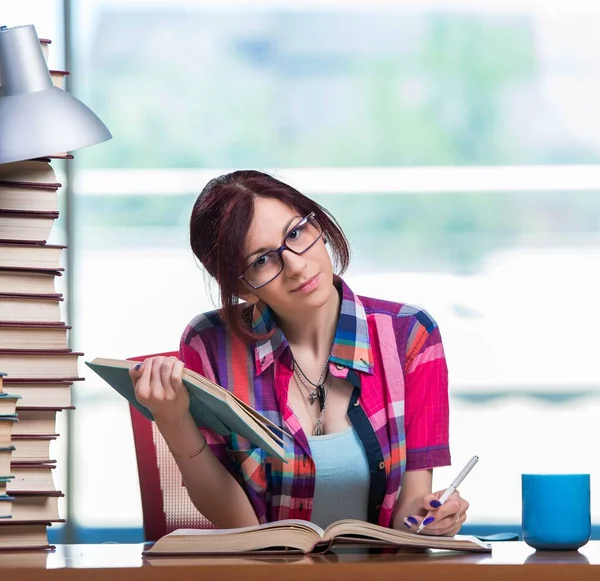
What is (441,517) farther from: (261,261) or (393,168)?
(393,168)

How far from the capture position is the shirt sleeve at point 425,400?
1726mm

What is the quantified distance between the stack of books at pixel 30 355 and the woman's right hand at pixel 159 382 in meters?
0.11

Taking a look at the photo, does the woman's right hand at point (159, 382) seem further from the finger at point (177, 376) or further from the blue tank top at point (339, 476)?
the blue tank top at point (339, 476)

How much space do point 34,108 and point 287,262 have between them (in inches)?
Answer: 19.2

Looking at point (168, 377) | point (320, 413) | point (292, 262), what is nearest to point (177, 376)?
point (168, 377)

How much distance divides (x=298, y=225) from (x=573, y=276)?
2596 millimetres

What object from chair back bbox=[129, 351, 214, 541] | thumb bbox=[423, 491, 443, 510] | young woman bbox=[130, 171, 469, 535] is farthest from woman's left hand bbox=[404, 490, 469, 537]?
chair back bbox=[129, 351, 214, 541]

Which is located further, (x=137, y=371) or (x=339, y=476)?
(x=339, y=476)

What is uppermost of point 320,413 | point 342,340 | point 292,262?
point 292,262

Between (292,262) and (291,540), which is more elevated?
(292,262)

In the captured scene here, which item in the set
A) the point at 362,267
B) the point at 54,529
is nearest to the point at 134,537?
the point at 54,529

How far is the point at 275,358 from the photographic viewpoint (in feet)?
5.88

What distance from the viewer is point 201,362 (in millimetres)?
1814

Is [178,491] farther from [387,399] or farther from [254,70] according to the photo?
[254,70]
